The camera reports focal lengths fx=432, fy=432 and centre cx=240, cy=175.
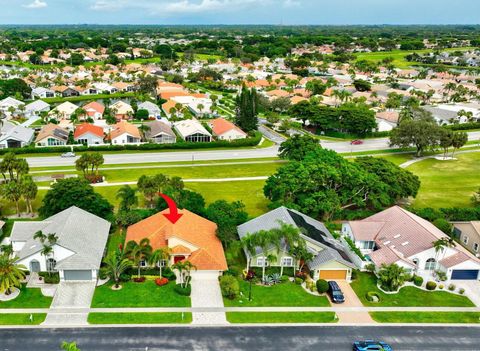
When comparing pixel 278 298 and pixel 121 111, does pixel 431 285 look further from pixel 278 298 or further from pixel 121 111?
pixel 121 111

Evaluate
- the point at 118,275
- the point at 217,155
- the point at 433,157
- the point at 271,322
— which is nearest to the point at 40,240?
the point at 118,275

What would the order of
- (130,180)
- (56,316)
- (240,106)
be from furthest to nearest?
1. (240,106)
2. (130,180)
3. (56,316)

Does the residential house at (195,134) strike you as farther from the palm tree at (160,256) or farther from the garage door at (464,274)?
the garage door at (464,274)

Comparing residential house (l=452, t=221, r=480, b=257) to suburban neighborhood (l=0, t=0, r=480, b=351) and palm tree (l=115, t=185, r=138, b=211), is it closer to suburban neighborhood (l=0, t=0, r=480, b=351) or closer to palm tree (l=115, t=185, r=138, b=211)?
suburban neighborhood (l=0, t=0, r=480, b=351)

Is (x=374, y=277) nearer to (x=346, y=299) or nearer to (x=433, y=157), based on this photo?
(x=346, y=299)

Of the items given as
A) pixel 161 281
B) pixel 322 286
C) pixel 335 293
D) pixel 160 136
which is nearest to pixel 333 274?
pixel 322 286

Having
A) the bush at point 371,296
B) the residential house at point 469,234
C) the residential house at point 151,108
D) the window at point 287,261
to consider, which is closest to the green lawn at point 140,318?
the window at point 287,261
